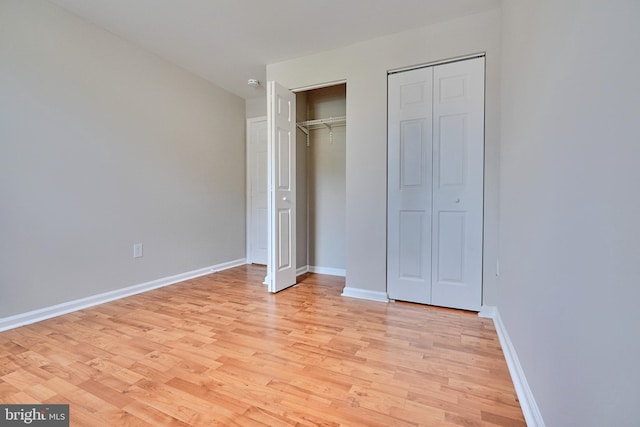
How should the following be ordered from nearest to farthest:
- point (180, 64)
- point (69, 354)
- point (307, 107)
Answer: point (69, 354) → point (180, 64) → point (307, 107)

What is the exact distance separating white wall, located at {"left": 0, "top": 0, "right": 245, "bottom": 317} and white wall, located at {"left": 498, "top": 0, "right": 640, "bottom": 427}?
320 cm

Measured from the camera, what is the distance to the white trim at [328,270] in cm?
369

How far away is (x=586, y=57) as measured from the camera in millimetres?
745

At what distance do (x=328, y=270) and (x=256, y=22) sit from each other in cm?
281

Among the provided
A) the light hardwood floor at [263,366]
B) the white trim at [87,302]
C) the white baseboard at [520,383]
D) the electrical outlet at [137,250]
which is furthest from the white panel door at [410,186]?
the electrical outlet at [137,250]

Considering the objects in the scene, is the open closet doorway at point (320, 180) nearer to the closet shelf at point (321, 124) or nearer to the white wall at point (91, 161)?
the closet shelf at point (321, 124)

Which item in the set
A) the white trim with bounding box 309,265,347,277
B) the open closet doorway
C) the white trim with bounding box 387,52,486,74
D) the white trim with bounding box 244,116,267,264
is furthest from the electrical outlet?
the white trim with bounding box 387,52,486,74

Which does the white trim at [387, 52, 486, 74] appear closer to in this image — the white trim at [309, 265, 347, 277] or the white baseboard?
the white baseboard

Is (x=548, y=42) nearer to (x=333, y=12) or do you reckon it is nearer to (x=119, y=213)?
(x=333, y=12)

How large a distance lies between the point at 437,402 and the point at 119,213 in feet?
9.88

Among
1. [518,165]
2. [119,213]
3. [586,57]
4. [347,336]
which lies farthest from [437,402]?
[119,213]

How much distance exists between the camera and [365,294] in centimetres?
276

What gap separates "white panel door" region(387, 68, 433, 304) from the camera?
2516 mm

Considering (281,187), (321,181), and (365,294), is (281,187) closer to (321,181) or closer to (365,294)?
(321,181)
